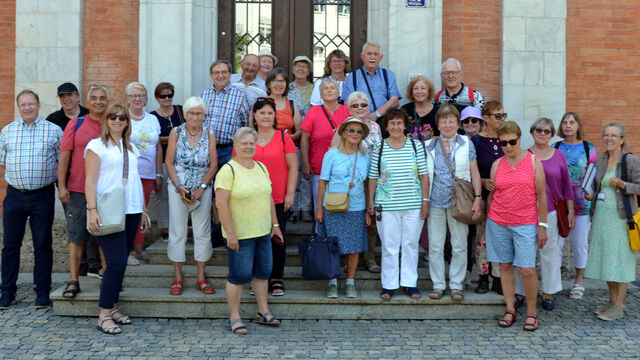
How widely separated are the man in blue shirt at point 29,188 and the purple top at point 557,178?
4.80 m

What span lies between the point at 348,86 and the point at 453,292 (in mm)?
2601

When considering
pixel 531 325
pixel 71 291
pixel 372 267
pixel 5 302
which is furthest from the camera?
pixel 372 267

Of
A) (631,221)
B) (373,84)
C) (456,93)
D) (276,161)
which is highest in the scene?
(373,84)

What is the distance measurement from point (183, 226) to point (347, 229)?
1.61 meters

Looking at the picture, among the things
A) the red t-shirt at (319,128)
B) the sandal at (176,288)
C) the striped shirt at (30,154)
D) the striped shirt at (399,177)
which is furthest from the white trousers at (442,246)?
the striped shirt at (30,154)

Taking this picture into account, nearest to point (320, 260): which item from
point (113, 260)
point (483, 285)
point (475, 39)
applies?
point (483, 285)

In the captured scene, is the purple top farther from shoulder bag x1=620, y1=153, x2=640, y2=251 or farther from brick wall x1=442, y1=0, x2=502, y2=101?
brick wall x1=442, y1=0, x2=502, y2=101


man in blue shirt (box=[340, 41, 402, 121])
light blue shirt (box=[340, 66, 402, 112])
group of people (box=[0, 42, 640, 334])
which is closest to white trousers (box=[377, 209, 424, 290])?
group of people (box=[0, 42, 640, 334])

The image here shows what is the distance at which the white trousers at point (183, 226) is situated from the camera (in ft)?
18.2

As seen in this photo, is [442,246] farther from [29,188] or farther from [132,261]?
[29,188]

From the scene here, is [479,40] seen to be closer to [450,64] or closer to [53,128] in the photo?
[450,64]

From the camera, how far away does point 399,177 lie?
5379 mm

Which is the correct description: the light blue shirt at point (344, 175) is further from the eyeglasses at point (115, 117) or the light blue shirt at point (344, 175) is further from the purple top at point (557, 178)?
the eyeglasses at point (115, 117)

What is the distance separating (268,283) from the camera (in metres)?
5.57
